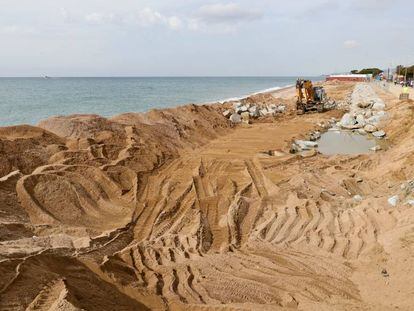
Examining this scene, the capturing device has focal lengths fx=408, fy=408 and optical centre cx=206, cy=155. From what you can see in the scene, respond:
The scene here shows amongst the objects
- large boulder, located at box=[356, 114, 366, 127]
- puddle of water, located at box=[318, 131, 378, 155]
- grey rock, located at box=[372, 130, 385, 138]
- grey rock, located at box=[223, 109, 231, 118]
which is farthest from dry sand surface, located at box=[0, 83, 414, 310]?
grey rock, located at box=[223, 109, 231, 118]

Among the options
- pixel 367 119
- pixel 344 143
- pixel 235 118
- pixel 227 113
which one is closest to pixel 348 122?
pixel 367 119

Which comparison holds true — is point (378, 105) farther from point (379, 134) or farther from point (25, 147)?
point (25, 147)

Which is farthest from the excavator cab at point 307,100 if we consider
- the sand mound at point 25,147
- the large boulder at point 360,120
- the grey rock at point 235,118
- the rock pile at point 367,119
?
the sand mound at point 25,147

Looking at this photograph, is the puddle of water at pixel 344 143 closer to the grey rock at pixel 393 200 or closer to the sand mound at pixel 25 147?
the grey rock at pixel 393 200

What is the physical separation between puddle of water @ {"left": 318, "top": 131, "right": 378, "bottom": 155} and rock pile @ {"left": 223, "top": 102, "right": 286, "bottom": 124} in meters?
5.88

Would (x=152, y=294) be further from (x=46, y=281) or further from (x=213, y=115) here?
(x=213, y=115)

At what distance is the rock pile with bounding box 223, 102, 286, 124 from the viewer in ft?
87.6

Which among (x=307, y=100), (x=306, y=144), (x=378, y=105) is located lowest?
(x=306, y=144)

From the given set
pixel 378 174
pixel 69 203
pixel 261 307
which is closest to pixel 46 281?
pixel 261 307

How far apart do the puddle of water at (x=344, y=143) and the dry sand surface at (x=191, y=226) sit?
264cm

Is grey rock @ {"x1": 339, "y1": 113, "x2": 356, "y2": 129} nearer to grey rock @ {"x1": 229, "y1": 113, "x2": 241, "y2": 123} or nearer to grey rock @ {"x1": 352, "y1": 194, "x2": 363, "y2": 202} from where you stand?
grey rock @ {"x1": 229, "y1": 113, "x2": 241, "y2": 123}

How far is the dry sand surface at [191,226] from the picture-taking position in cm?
589

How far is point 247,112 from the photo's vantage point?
1122 inches

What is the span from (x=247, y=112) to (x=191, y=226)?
20.3 meters
